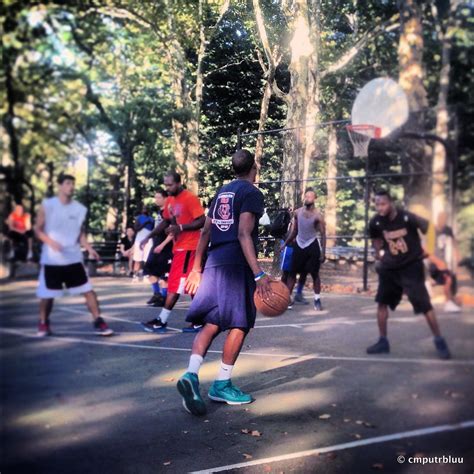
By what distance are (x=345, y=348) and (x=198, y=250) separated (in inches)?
16.8

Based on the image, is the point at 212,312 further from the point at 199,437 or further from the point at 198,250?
the point at 199,437

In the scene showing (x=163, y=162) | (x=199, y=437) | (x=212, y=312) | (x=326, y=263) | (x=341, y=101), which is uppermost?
(x=341, y=101)

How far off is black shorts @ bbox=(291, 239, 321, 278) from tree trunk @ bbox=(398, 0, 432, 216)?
0.26m

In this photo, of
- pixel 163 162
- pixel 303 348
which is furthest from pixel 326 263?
pixel 163 162

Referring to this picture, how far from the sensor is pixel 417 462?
3.84 feet

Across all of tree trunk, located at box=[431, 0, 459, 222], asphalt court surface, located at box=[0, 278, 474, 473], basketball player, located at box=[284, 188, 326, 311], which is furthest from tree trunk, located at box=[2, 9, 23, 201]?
tree trunk, located at box=[431, 0, 459, 222]

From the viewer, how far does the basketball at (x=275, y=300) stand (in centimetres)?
118

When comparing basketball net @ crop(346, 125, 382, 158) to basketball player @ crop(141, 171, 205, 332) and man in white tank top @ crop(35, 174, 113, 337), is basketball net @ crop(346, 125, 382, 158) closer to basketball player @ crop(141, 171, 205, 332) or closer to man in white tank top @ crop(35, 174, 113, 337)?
basketball player @ crop(141, 171, 205, 332)

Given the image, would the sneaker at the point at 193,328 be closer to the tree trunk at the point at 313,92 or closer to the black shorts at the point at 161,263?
the black shorts at the point at 161,263

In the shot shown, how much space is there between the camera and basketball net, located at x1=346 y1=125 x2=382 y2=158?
3.24 ft

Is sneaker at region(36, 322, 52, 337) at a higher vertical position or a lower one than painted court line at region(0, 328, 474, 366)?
higher

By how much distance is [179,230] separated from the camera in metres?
1.22

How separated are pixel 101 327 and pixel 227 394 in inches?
13.4

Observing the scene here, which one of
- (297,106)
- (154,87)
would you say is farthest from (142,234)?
(297,106)
